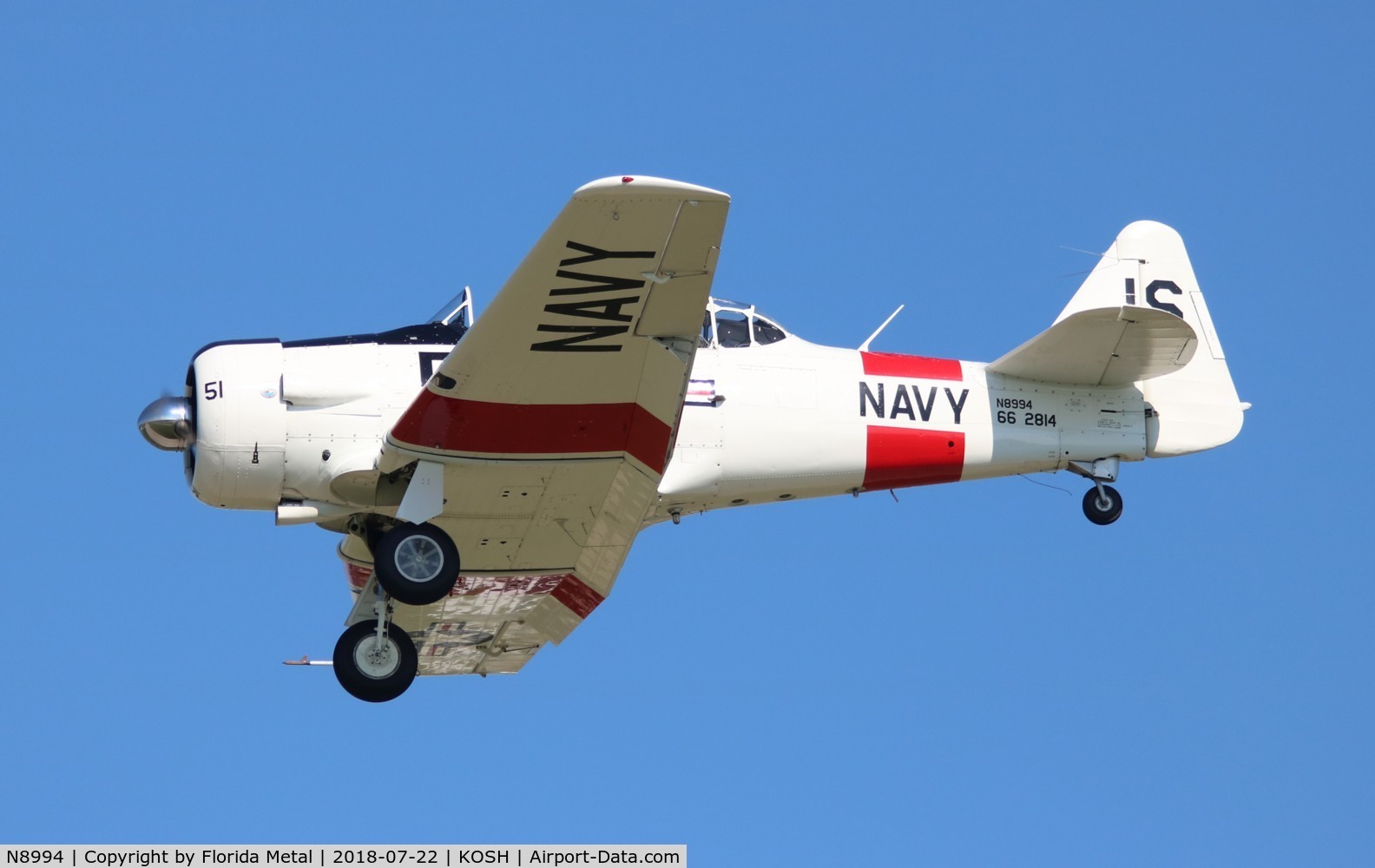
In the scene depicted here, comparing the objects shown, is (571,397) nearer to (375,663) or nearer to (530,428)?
(530,428)

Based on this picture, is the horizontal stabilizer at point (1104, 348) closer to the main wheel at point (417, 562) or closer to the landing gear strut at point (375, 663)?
→ the main wheel at point (417, 562)

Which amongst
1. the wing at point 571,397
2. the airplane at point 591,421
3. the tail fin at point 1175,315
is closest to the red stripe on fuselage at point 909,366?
the airplane at point 591,421

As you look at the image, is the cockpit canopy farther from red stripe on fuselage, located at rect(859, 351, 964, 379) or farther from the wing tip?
the wing tip

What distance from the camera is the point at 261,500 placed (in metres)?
13.3

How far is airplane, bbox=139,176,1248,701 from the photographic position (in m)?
12.2

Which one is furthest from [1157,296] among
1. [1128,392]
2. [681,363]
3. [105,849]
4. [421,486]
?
[105,849]

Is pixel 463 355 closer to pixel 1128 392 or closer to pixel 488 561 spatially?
pixel 488 561

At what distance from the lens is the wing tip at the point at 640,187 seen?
443 inches

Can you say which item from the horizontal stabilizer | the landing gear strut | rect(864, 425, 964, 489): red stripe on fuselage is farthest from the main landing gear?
the landing gear strut

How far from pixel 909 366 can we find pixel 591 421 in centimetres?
323

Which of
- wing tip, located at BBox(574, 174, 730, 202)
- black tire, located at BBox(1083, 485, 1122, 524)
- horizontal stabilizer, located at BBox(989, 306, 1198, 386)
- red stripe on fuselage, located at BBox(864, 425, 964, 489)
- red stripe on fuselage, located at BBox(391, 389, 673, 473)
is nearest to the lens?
wing tip, located at BBox(574, 174, 730, 202)

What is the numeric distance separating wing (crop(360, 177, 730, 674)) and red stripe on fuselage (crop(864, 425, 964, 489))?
75.6 inches

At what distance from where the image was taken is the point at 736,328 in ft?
47.7

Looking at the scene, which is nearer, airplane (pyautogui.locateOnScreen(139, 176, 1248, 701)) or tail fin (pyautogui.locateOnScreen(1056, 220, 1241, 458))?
airplane (pyautogui.locateOnScreen(139, 176, 1248, 701))
